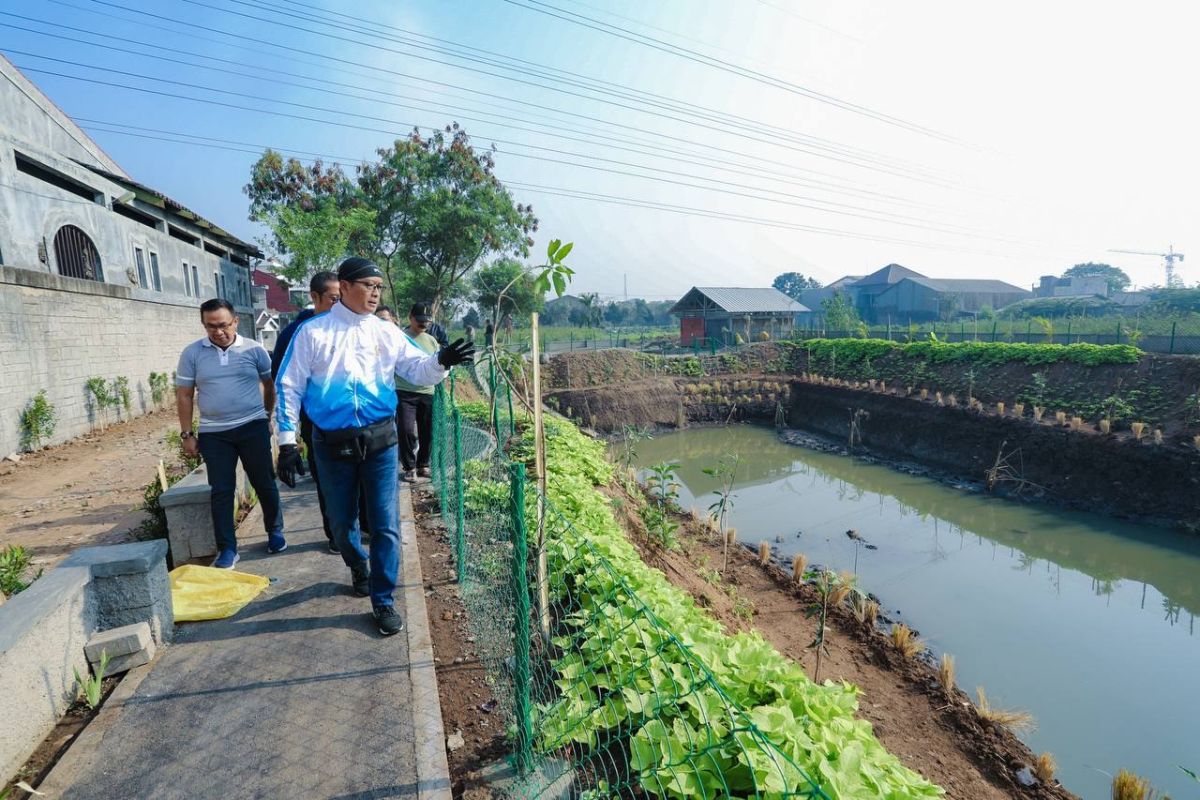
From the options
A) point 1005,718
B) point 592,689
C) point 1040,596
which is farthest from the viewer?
point 1040,596

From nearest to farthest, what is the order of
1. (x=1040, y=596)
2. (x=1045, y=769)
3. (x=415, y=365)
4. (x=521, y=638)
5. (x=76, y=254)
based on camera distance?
1. (x=521, y=638)
2. (x=415, y=365)
3. (x=1045, y=769)
4. (x=1040, y=596)
5. (x=76, y=254)

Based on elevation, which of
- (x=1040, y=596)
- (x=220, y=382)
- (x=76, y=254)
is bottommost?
(x=1040, y=596)

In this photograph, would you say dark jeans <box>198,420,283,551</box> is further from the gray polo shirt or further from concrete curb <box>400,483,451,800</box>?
concrete curb <box>400,483,451,800</box>

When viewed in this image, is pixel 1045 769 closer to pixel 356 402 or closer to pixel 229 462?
pixel 356 402

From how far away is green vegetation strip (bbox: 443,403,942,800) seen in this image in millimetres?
1610

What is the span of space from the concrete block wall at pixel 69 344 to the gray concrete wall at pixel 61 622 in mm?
6371

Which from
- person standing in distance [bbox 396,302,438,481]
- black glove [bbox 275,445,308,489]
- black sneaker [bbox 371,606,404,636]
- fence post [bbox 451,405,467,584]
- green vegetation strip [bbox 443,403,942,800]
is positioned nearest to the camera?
green vegetation strip [bbox 443,403,942,800]

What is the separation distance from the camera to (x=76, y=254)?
12195 millimetres

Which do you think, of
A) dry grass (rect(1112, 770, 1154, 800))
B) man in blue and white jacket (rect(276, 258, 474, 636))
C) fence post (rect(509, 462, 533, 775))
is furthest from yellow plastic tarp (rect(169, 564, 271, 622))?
dry grass (rect(1112, 770, 1154, 800))

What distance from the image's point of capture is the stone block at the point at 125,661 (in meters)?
2.62

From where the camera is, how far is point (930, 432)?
14.4m

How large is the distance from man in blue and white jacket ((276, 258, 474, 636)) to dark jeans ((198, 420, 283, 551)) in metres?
0.93

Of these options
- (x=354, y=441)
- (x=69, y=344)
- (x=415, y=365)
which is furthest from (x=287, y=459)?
(x=69, y=344)

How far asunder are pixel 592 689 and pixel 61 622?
2.17 metres
